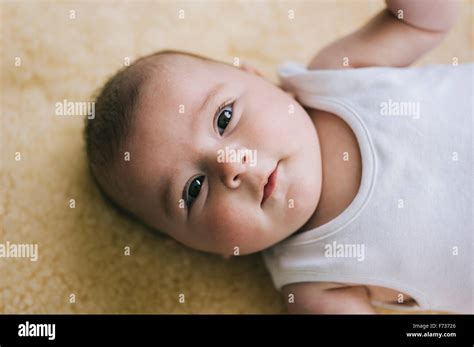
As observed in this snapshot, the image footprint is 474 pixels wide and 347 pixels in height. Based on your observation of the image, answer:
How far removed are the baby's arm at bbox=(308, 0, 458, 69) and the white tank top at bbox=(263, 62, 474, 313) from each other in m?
0.08

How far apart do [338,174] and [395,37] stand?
0.33 m

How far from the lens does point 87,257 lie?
1.23 m

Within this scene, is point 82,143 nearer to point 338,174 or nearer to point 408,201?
point 338,174

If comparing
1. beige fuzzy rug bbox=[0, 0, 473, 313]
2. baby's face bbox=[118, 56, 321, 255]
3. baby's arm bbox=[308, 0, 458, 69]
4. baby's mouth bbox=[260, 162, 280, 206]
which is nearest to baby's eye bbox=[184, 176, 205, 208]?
baby's face bbox=[118, 56, 321, 255]

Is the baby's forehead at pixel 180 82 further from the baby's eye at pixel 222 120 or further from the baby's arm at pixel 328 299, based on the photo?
the baby's arm at pixel 328 299

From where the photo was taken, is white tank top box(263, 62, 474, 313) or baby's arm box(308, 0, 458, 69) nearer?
white tank top box(263, 62, 474, 313)

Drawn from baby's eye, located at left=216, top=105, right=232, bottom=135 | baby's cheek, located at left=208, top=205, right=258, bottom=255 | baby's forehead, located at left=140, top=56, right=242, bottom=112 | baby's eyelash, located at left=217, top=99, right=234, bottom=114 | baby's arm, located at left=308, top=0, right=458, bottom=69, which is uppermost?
baby's arm, located at left=308, top=0, right=458, bottom=69

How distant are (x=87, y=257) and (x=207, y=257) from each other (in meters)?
0.25

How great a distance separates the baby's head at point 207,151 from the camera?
1.02 metres

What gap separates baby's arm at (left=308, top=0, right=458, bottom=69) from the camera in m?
1.19
